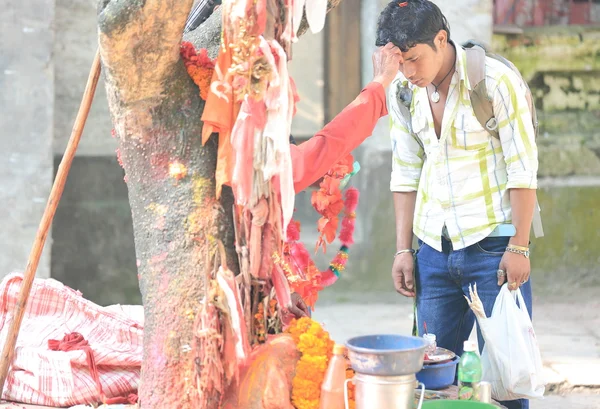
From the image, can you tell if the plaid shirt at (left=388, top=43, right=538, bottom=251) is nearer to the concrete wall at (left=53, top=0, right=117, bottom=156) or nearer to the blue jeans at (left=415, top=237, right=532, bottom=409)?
the blue jeans at (left=415, top=237, right=532, bottom=409)

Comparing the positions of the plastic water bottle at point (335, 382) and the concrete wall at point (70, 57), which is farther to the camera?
the concrete wall at point (70, 57)

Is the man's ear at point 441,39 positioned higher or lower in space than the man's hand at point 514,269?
higher

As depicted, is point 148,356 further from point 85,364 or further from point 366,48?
point 366,48

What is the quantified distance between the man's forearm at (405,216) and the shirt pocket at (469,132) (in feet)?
1.38

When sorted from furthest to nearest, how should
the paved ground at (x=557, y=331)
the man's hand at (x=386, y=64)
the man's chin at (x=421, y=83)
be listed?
the paved ground at (x=557, y=331) < the man's chin at (x=421, y=83) < the man's hand at (x=386, y=64)

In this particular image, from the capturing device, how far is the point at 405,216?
381cm

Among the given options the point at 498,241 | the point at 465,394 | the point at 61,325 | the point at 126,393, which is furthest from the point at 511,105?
the point at 61,325

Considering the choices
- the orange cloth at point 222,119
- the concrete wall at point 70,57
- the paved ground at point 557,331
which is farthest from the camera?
the concrete wall at point 70,57

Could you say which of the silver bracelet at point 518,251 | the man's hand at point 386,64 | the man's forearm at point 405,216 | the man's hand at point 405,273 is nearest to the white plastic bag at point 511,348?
the silver bracelet at point 518,251

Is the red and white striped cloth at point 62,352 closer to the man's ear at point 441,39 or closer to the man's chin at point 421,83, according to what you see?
the man's chin at point 421,83

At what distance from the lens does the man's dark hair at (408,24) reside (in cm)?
330

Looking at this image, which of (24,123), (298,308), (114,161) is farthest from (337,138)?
(114,161)

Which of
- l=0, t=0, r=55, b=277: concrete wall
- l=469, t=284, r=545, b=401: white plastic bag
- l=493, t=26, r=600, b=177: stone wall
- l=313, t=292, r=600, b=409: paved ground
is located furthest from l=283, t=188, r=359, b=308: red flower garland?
l=493, t=26, r=600, b=177: stone wall

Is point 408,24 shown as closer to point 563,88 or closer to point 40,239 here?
point 40,239
